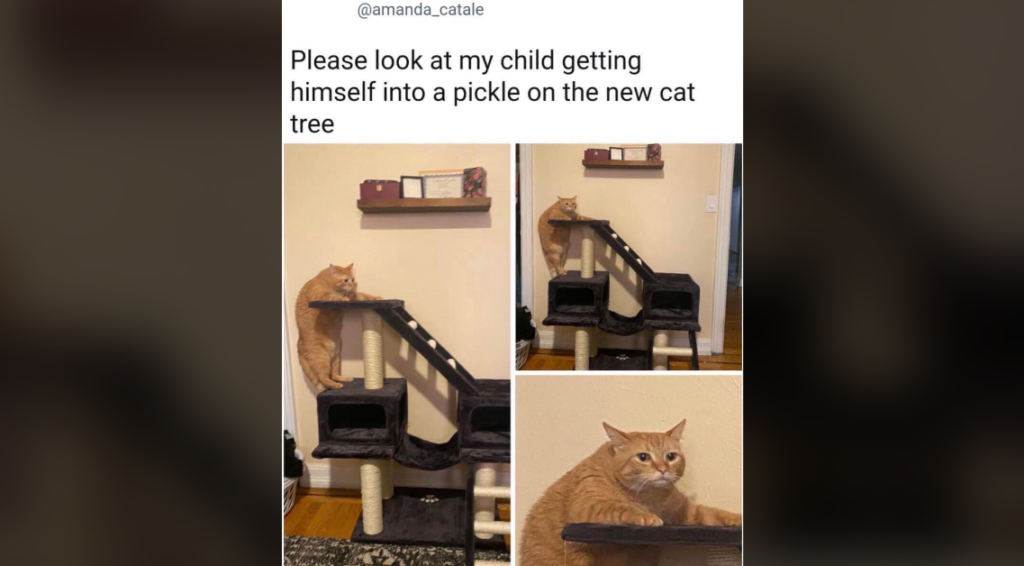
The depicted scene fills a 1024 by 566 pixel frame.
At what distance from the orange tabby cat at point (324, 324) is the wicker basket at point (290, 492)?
0.24 m

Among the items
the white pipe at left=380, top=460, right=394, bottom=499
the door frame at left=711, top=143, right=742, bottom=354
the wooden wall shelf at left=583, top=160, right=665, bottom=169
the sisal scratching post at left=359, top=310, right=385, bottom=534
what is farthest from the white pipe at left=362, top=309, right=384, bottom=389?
the door frame at left=711, top=143, right=742, bottom=354

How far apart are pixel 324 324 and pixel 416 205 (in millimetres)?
355

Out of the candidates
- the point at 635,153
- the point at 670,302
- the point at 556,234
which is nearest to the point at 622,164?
the point at 635,153

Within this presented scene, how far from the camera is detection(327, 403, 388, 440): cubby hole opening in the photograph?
1.27 metres

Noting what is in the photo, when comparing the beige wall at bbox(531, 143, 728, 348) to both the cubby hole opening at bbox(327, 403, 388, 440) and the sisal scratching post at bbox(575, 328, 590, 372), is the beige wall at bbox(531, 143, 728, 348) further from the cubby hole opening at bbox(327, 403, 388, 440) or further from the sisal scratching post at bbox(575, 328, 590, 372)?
the cubby hole opening at bbox(327, 403, 388, 440)

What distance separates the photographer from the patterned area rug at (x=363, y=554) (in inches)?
47.5

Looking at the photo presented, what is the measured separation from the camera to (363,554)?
4.10ft

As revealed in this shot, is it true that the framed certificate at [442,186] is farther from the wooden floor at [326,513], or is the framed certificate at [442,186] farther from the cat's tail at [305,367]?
the wooden floor at [326,513]

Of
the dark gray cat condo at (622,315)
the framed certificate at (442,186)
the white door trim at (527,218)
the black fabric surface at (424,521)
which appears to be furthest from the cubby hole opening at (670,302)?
the black fabric surface at (424,521)

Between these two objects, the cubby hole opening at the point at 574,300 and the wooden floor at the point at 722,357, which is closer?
the wooden floor at the point at 722,357

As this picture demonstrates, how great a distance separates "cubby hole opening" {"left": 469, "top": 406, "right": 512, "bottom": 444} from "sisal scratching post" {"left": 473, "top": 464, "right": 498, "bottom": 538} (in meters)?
0.07

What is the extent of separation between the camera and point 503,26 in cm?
110

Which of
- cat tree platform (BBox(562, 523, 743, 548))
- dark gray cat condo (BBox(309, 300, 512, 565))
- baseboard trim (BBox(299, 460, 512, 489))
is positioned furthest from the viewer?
baseboard trim (BBox(299, 460, 512, 489))
